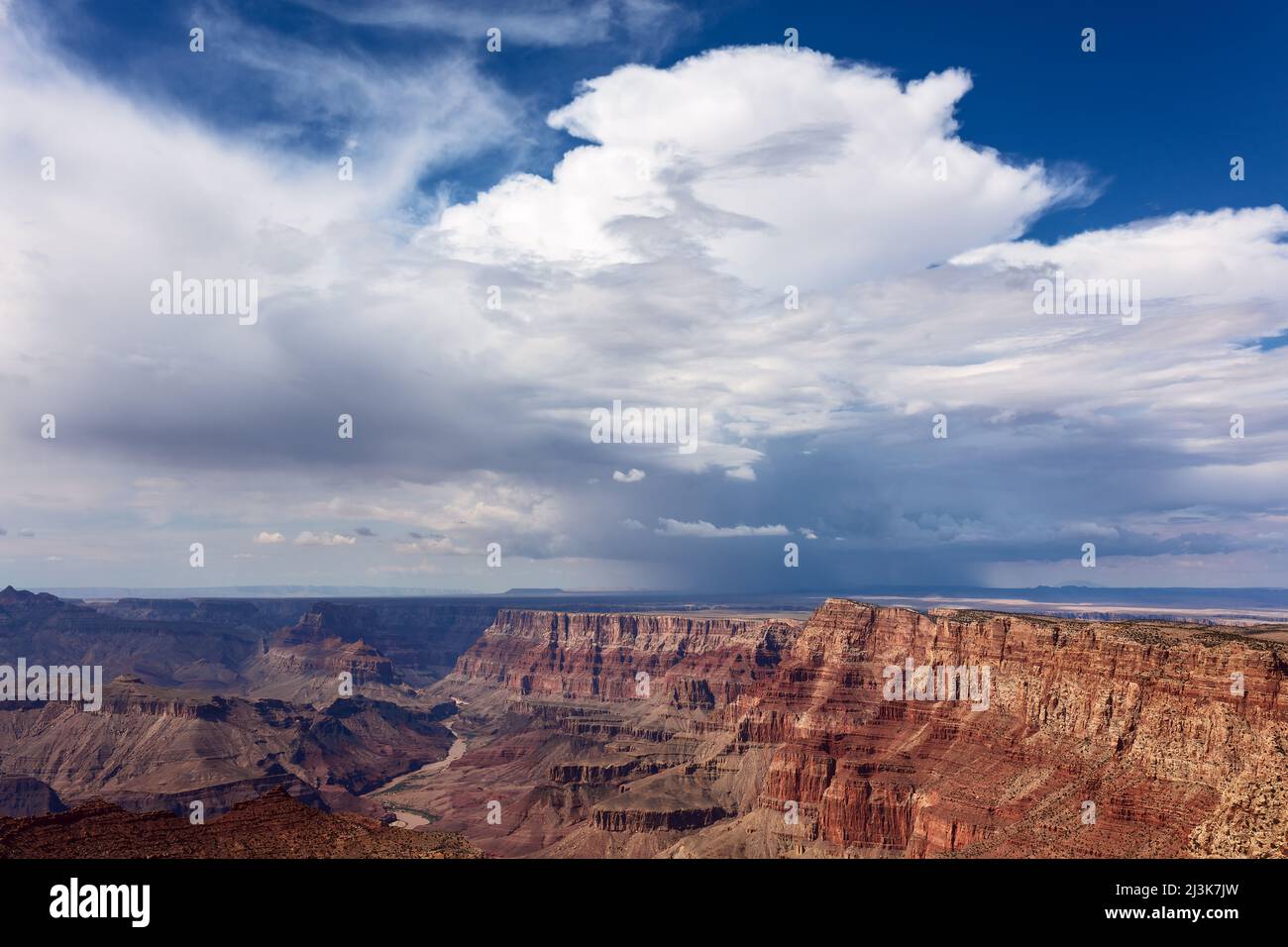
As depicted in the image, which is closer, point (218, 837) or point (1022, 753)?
point (218, 837)

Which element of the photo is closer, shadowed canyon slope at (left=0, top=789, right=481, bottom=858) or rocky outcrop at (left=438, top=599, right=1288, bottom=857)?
shadowed canyon slope at (left=0, top=789, right=481, bottom=858)

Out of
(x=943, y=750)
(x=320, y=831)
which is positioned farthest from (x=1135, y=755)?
(x=320, y=831)

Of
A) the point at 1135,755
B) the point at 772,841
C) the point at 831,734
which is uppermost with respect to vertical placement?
the point at 1135,755

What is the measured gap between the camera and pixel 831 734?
569 ft

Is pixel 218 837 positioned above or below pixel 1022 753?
above

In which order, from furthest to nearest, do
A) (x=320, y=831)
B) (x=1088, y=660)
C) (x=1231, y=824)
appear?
(x=1088, y=660)
(x=320, y=831)
(x=1231, y=824)

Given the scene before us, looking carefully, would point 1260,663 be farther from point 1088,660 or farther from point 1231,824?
point 1231,824

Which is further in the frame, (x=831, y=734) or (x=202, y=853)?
(x=831, y=734)

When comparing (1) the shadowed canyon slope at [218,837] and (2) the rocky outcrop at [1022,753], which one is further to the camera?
(2) the rocky outcrop at [1022,753]
